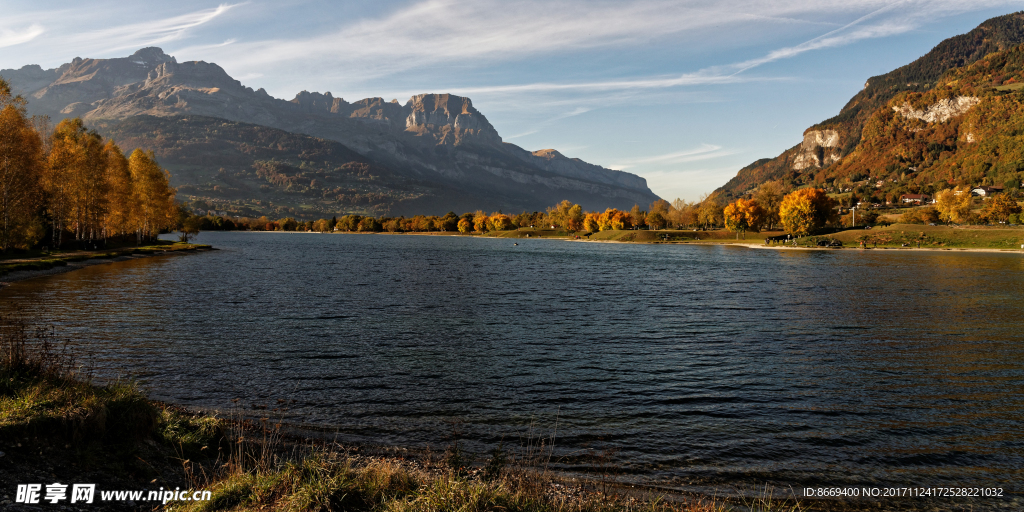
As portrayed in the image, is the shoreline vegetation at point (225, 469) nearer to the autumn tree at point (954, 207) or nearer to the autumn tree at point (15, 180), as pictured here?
the autumn tree at point (15, 180)

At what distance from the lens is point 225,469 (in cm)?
1198

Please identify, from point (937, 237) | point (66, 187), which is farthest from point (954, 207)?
point (66, 187)

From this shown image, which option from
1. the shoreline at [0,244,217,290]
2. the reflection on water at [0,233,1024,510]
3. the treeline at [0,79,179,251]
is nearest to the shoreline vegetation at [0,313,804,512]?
the reflection on water at [0,233,1024,510]

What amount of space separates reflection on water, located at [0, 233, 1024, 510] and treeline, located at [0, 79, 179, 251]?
58.9 ft

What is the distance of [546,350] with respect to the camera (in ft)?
96.9

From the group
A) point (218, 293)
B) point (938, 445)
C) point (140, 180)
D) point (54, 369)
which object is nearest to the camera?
point (54, 369)

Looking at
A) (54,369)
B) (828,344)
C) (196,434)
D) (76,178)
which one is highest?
(76,178)

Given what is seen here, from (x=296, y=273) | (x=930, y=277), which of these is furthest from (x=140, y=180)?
(x=930, y=277)

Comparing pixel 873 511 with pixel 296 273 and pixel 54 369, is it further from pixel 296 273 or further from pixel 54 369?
pixel 296 273

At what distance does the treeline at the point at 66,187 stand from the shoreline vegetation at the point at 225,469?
6791 centimetres

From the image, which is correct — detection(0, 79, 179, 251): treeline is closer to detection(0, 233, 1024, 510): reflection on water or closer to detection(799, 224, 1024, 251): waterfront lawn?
detection(0, 233, 1024, 510): reflection on water

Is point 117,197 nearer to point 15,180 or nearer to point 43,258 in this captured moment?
point 43,258

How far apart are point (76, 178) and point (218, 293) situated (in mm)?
50764

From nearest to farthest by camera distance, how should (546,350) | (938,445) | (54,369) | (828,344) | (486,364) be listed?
(54,369) < (938,445) < (486,364) < (546,350) < (828,344)
